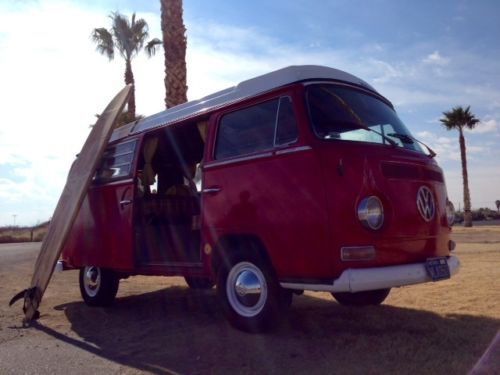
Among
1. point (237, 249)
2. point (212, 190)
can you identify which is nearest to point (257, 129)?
point (212, 190)

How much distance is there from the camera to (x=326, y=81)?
512 centimetres

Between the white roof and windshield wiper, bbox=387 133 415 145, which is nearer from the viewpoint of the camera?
the white roof

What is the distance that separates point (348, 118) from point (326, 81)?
1.47 feet

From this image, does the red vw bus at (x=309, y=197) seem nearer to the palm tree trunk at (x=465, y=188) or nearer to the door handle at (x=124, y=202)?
the door handle at (x=124, y=202)

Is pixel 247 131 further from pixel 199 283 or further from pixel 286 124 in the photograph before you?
pixel 199 283

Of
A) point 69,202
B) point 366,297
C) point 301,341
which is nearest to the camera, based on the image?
point 301,341

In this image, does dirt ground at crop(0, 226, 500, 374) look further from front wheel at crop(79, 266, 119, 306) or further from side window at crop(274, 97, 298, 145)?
side window at crop(274, 97, 298, 145)

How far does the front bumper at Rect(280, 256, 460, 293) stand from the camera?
4168mm

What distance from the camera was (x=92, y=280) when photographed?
769 centimetres

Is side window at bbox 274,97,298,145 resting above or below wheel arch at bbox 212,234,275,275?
above

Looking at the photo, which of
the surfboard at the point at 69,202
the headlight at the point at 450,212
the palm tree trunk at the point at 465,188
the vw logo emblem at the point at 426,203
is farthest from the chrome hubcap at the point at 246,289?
the palm tree trunk at the point at 465,188

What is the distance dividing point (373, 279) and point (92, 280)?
16.1ft

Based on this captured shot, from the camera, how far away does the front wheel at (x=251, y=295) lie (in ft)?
15.6

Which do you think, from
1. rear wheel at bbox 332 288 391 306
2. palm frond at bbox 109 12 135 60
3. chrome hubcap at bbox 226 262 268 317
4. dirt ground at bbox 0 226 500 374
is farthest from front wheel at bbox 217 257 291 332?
palm frond at bbox 109 12 135 60
